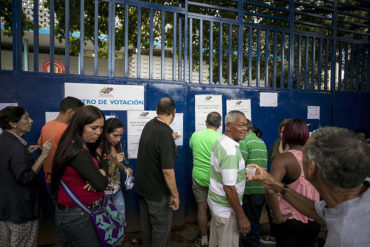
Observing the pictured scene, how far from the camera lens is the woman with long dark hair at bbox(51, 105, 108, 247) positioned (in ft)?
6.01

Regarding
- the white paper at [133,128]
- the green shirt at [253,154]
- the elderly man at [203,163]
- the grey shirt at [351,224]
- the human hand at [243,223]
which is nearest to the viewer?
the grey shirt at [351,224]

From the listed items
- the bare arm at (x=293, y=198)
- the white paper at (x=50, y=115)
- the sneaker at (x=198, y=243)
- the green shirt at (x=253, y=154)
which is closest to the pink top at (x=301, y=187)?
the bare arm at (x=293, y=198)

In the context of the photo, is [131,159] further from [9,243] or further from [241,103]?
[241,103]

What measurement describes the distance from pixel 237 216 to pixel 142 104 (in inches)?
92.6

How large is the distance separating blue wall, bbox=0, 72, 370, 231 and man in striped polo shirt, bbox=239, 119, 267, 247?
1.31 meters

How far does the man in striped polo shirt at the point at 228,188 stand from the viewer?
232 cm

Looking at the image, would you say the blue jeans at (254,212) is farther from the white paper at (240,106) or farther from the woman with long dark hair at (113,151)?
the white paper at (240,106)

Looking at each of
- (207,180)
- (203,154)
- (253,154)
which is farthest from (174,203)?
(253,154)

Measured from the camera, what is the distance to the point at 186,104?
172 inches

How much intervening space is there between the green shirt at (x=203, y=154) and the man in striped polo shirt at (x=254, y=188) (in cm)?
52

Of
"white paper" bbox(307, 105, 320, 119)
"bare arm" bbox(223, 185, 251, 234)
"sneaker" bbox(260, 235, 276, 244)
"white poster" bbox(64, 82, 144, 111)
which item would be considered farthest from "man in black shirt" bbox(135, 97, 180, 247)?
"white paper" bbox(307, 105, 320, 119)

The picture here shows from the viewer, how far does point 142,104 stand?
4.02 m

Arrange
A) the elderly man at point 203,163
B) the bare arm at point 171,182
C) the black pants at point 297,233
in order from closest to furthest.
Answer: the black pants at point 297,233, the bare arm at point 171,182, the elderly man at point 203,163

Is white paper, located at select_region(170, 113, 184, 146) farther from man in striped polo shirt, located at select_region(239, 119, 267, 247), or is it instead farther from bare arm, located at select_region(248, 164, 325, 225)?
bare arm, located at select_region(248, 164, 325, 225)
